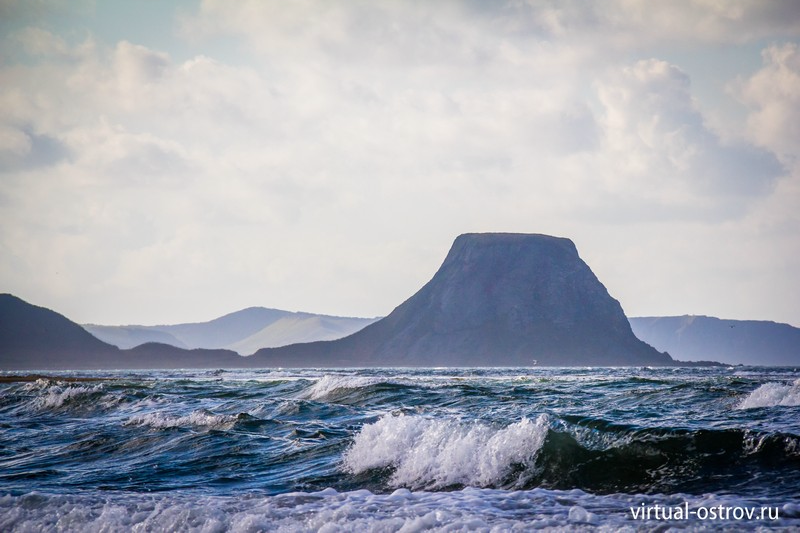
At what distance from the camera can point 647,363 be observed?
18700 centimetres

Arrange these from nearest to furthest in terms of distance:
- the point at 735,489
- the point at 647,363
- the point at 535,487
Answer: the point at 735,489
the point at 535,487
the point at 647,363

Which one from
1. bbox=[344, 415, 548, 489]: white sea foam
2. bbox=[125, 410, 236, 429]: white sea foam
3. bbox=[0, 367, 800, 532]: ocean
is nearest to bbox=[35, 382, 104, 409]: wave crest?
bbox=[0, 367, 800, 532]: ocean

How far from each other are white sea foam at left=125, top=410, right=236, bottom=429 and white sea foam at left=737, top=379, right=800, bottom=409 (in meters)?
16.4

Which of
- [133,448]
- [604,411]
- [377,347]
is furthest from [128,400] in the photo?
[377,347]

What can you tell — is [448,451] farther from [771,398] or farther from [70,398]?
[70,398]

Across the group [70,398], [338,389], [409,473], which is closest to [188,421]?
[409,473]

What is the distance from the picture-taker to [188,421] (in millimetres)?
21609

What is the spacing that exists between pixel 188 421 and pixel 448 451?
10.3m

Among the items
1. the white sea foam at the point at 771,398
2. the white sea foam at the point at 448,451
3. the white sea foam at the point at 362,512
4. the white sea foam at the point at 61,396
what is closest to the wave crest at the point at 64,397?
the white sea foam at the point at 61,396

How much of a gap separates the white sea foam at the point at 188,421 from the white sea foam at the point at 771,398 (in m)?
16.4

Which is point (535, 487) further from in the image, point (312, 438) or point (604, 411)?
point (604, 411)

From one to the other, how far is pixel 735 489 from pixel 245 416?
1427cm

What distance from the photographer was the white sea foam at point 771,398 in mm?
23891

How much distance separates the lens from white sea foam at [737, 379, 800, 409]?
23891 millimetres
